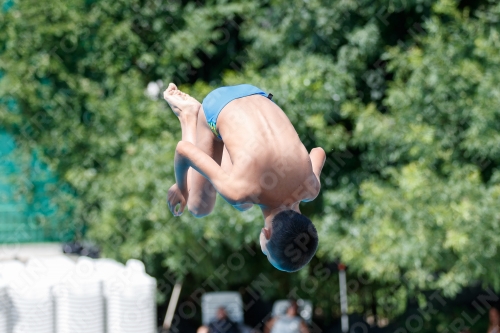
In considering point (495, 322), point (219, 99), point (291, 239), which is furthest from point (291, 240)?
point (495, 322)

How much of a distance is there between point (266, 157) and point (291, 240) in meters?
0.36

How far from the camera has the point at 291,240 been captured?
3.42m

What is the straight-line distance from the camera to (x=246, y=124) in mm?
3572

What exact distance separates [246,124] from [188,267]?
6.66m

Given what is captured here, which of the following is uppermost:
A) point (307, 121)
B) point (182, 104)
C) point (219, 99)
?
point (219, 99)

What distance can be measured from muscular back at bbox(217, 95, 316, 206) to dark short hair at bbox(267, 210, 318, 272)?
0.35 ft

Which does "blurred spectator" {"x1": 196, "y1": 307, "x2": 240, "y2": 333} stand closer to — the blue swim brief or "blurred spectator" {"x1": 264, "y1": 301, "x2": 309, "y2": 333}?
"blurred spectator" {"x1": 264, "y1": 301, "x2": 309, "y2": 333}

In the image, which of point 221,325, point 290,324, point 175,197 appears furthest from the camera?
point 221,325

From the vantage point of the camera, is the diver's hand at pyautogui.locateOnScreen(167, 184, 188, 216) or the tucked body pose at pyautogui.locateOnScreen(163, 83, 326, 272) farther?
the diver's hand at pyautogui.locateOnScreen(167, 184, 188, 216)

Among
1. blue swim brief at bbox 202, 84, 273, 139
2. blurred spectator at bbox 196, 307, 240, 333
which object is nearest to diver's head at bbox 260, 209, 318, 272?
blue swim brief at bbox 202, 84, 273, 139

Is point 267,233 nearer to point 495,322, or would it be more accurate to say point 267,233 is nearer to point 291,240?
point 291,240

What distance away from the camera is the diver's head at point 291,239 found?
3416 millimetres

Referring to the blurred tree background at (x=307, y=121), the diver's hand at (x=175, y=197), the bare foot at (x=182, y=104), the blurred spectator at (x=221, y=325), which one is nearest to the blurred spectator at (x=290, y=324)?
the blurred spectator at (x=221, y=325)

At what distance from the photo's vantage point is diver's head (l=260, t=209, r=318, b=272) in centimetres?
342
